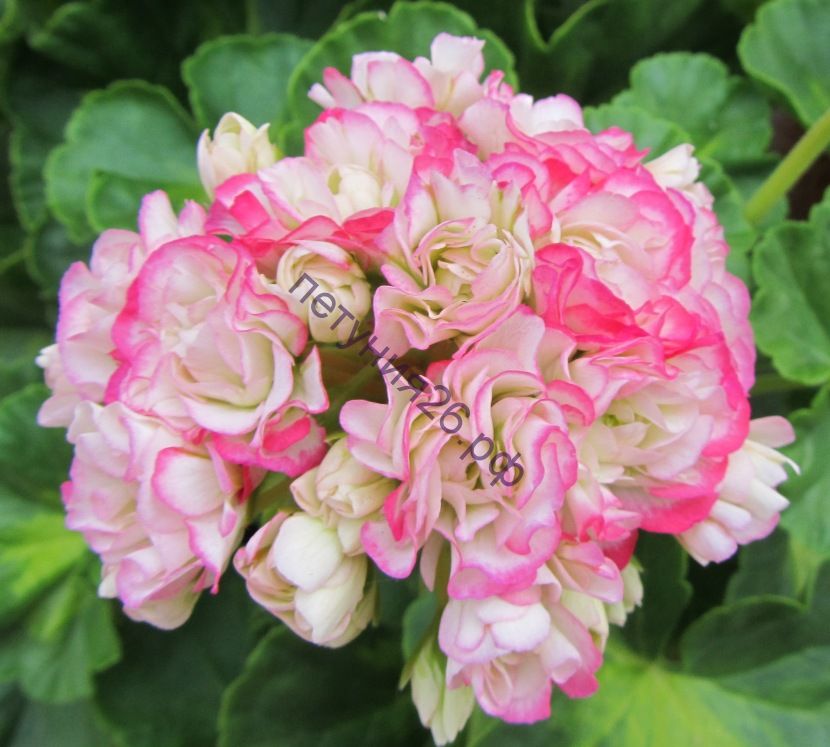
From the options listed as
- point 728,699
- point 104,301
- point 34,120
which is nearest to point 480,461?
point 104,301

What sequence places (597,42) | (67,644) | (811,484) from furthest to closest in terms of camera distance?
(597,42), (67,644), (811,484)

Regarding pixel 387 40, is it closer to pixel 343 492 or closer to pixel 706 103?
pixel 706 103

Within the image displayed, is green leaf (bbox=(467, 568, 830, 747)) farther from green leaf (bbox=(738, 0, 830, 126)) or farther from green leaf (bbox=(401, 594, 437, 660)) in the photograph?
green leaf (bbox=(738, 0, 830, 126))

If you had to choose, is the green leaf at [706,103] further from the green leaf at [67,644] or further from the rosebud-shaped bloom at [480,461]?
the green leaf at [67,644]

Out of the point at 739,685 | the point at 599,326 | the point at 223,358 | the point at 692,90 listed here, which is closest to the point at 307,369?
the point at 223,358

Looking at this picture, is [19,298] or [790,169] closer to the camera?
[790,169]

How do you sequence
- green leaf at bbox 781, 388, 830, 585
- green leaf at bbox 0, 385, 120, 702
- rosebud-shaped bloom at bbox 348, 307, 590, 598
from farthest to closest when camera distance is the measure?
green leaf at bbox 0, 385, 120, 702 < green leaf at bbox 781, 388, 830, 585 < rosebud-shaped bloom at bbox 348, 307, 590, 598

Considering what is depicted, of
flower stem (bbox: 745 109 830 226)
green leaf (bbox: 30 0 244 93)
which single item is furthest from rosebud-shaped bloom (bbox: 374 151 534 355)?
green leaf (bbox: 30 0 244 93)
